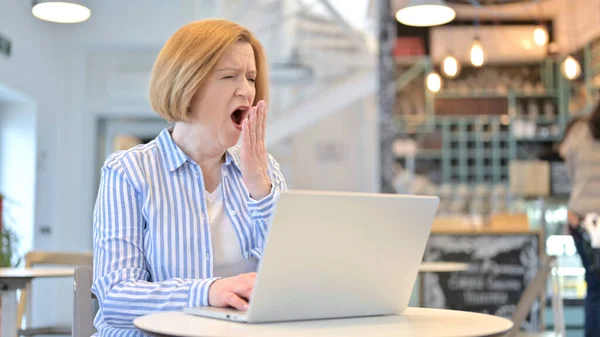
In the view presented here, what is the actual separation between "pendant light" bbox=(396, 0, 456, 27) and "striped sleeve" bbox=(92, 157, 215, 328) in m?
3.14

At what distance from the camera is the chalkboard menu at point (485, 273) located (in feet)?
19.4

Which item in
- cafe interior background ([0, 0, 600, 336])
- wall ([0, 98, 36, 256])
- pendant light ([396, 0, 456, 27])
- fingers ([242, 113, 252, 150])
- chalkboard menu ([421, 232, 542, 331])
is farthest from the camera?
wall ([0, 98, 36, 256])

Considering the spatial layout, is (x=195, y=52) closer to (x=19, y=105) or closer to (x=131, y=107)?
(x=19, y=105)

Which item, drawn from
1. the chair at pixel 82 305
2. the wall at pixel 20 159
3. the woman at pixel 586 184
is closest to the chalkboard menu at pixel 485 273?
the woman at pixel 586 184

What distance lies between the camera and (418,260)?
1354mm

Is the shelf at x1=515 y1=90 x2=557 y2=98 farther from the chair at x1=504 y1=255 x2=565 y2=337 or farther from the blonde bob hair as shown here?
the blonde bob hair

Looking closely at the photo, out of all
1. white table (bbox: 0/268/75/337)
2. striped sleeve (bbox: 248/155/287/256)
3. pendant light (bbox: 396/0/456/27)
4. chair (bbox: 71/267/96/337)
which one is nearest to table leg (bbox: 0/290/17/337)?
white table (bbox: 0/268/75/337)

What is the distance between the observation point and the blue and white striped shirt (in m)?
1.44

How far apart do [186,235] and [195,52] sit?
15.3 inches

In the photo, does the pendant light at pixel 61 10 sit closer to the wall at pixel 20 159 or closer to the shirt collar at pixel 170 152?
the wall at pixel 20 159

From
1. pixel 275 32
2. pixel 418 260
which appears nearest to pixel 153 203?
pixel 418 260

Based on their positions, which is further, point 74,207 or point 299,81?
point 299,81

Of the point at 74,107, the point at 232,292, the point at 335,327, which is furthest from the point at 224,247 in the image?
the point at 74,107

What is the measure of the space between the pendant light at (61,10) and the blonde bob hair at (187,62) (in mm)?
2671
